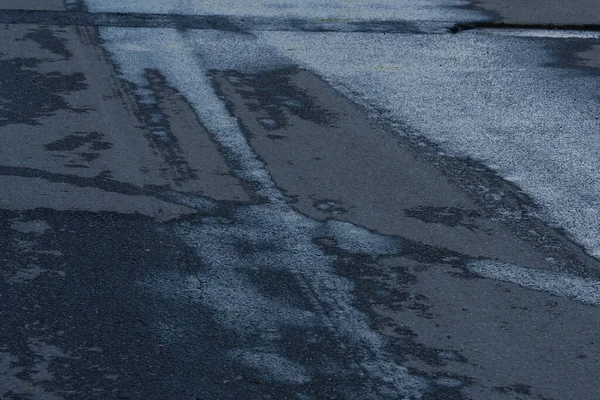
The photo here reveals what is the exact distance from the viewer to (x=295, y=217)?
6.62 m

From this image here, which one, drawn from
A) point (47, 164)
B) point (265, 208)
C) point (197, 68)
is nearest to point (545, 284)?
point (265, 208)

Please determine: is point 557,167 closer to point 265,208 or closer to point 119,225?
point 265,208

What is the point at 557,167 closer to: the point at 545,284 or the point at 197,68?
the point at 545,284

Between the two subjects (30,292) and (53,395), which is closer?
(53,395)

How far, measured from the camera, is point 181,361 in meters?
4.79

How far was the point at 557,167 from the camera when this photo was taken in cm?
785

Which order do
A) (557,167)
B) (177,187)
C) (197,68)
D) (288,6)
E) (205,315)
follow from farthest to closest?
(288,6) < (197,68) < (557,167) < (177,187) < (205,315)

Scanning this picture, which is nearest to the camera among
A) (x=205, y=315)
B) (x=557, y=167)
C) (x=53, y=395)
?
(x=53, y=395)

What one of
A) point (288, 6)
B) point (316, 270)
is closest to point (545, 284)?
point (316, 270)

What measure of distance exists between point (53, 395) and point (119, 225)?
6.59 ft

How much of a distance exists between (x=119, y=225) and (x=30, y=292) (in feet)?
3.39

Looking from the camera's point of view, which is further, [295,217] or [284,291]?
[295,217]

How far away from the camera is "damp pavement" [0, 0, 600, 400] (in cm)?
483

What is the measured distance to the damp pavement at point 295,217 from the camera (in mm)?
4828
